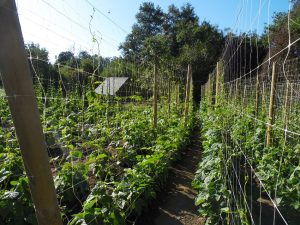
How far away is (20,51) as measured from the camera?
1124 millimetres

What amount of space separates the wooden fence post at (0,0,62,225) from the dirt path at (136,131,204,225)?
7.12ft

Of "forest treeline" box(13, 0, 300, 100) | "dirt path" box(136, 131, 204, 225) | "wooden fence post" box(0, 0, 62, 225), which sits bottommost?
"dirt path" box(136, 131, 204, 225)

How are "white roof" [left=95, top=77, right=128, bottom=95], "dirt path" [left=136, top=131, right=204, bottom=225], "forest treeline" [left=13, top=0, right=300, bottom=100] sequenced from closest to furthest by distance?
"dirt path" [left=136, top=131, right=204, bottom=225]
"white roof" [left=95, top=77, right=128, bottom=95]
"forest treeline" [left=13, top=0, right=300, bottom=100]

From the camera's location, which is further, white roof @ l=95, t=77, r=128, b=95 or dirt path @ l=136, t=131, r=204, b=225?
white roof @ l=95, t=77, r=128, b=95

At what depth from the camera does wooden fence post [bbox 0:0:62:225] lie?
1.09 metres

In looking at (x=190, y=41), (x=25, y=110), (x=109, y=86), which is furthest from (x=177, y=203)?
(x=190, y=41)

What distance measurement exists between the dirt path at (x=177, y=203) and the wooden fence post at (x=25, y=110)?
2.17m

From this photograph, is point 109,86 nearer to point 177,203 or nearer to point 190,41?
point 177,203

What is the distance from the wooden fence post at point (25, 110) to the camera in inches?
42.9

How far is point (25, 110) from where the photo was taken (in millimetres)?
1166

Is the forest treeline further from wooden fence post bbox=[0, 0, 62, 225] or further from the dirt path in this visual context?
wooden fence post bbox=[0, 0, 62, 225]

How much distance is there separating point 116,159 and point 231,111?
268cm

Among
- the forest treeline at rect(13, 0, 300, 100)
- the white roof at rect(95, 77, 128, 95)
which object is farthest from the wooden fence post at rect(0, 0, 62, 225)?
the forest treeline at rect(13, 0, 300, 100)

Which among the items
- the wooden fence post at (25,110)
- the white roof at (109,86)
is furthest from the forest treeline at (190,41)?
the wooden fence post at (25,110)
